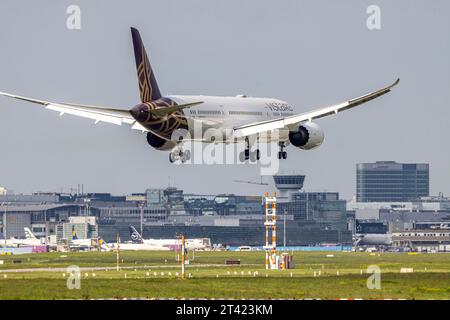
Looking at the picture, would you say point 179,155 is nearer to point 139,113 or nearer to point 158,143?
point 158,143

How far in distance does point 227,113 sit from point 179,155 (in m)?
8.66

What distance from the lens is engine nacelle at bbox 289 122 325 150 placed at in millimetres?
121000

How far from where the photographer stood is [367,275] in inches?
4267

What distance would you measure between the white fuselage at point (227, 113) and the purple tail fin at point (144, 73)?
2.19 meters

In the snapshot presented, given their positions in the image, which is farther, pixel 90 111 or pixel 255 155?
pixel 255 155

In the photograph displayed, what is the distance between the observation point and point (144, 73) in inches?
4564

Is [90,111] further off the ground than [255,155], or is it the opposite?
[90,111]

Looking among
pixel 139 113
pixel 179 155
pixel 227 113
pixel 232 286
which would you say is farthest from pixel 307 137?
pixel 232 286

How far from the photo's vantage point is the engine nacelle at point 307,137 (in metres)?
121

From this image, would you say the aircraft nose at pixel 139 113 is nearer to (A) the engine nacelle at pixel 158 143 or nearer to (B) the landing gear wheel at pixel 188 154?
(A) the engine nacelle at pixel 158 143

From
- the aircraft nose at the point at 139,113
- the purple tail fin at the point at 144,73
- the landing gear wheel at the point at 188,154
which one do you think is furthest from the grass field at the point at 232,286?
the purple tail fin at the point at 144,73

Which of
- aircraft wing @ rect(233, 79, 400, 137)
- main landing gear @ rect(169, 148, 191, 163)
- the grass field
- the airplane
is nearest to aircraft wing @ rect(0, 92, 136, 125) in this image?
the airplane

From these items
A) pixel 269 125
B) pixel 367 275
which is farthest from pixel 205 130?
pixel 367 275

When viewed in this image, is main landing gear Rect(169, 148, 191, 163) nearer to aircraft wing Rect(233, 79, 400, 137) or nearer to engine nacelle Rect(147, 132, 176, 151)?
engine nacelle Rect(147, 132, 176, 151)
